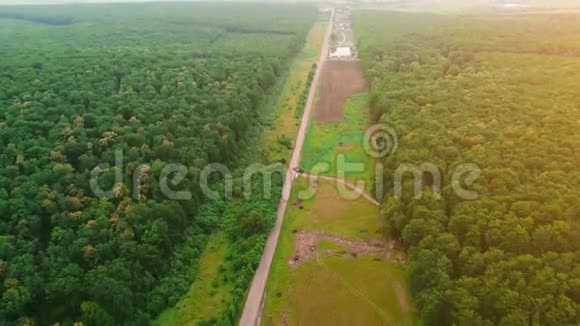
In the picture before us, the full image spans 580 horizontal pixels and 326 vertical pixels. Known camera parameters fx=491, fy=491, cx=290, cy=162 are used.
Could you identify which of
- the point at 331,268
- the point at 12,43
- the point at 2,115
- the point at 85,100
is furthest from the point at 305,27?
the point at 331,268

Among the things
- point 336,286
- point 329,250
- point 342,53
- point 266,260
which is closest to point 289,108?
point 329,250

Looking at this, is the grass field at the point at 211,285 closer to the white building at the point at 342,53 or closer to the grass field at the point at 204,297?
the grass field at the point at 204,297

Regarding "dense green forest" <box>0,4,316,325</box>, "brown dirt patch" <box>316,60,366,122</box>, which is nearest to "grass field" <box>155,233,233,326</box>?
"dense green forest" <box>0,4,316,325</box>

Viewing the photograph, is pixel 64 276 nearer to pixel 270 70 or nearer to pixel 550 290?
pixel 550 290

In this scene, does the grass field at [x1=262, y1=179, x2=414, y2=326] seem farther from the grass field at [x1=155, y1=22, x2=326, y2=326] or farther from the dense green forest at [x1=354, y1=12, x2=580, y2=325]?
the grass field at [x1=155, y1=22, x2=326, y2=326]

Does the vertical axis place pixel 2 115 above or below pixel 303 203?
above

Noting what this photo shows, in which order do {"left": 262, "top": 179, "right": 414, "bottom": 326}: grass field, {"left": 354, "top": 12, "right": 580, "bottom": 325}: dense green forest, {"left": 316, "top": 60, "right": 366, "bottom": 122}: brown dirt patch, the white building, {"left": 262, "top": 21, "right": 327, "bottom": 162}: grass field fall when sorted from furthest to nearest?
the white building → {"left": 316, "top": 60, "right": 366, "bottom": 122}: brown dirt patch → {"left": 262, "top": 21, "right": 327, "bottom": 162}: grass field → {"left": 262, "top": 179, "right": 414, "bottom": 326}: grass field → {"left": 354, "top": 12, "right": 580, "bottom": 325}: dense green forest

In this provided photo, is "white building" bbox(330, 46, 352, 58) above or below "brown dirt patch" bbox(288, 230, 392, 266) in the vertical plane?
above

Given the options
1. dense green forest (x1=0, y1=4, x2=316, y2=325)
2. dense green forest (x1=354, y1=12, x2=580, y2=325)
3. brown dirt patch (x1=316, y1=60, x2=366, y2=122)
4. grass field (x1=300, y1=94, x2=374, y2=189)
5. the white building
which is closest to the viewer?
dense green forest (x1=354, y1=12, x2=580, y2=325)
